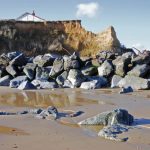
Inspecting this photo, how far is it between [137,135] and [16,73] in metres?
12.5

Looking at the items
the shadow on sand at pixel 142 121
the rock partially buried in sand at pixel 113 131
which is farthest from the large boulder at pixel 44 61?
the rock partially buried in sand at pixel 113 131

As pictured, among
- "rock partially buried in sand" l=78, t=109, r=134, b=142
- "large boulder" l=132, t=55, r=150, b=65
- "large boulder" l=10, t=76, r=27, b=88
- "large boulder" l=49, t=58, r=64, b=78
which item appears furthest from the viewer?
"large boulder" l=49, t=58, r=64, b=78

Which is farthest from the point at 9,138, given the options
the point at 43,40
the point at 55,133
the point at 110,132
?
the point at 43,40

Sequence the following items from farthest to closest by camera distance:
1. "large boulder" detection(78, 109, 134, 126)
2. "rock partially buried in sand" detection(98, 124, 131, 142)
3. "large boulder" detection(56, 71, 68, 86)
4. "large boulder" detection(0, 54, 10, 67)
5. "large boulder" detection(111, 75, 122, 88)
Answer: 1. "large boulder" detection(0, 54, 10, 67)
2. "large boulder" detection(56, 71, 68, 86)
3. "large boulder" detection(111, 75, 122, 88)
4. "large boulder" detection(78, 109, 134, 126)
5. "rock partially buried in sand" detection(98, 124, 131, 142)

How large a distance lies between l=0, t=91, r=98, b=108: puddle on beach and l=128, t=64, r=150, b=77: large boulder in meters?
2.94

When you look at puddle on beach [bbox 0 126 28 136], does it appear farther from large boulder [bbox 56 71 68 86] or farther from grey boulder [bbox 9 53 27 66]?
grey boulder [bbox 9 53 27 66]

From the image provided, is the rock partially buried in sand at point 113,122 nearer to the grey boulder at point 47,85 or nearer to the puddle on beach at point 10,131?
the puddle on beach at point 10,131

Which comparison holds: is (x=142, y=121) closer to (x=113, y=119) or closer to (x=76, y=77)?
(x=113, y=119)

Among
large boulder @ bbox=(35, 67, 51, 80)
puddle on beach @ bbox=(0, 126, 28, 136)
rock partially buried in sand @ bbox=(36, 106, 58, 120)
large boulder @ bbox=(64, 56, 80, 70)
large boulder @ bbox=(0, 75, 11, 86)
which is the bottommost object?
puddle on beach @ bbox=(0, 126, 28, 136)

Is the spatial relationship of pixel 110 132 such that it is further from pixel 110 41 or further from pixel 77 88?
pixel 110 41

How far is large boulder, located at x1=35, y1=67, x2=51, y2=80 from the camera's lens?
1839 cm

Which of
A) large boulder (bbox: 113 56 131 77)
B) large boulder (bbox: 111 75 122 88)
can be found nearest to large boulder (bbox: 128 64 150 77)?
large boulder (bbox: 111 75 122 88)

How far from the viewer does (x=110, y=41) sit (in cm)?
3678

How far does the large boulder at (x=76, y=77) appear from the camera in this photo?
17016mm
